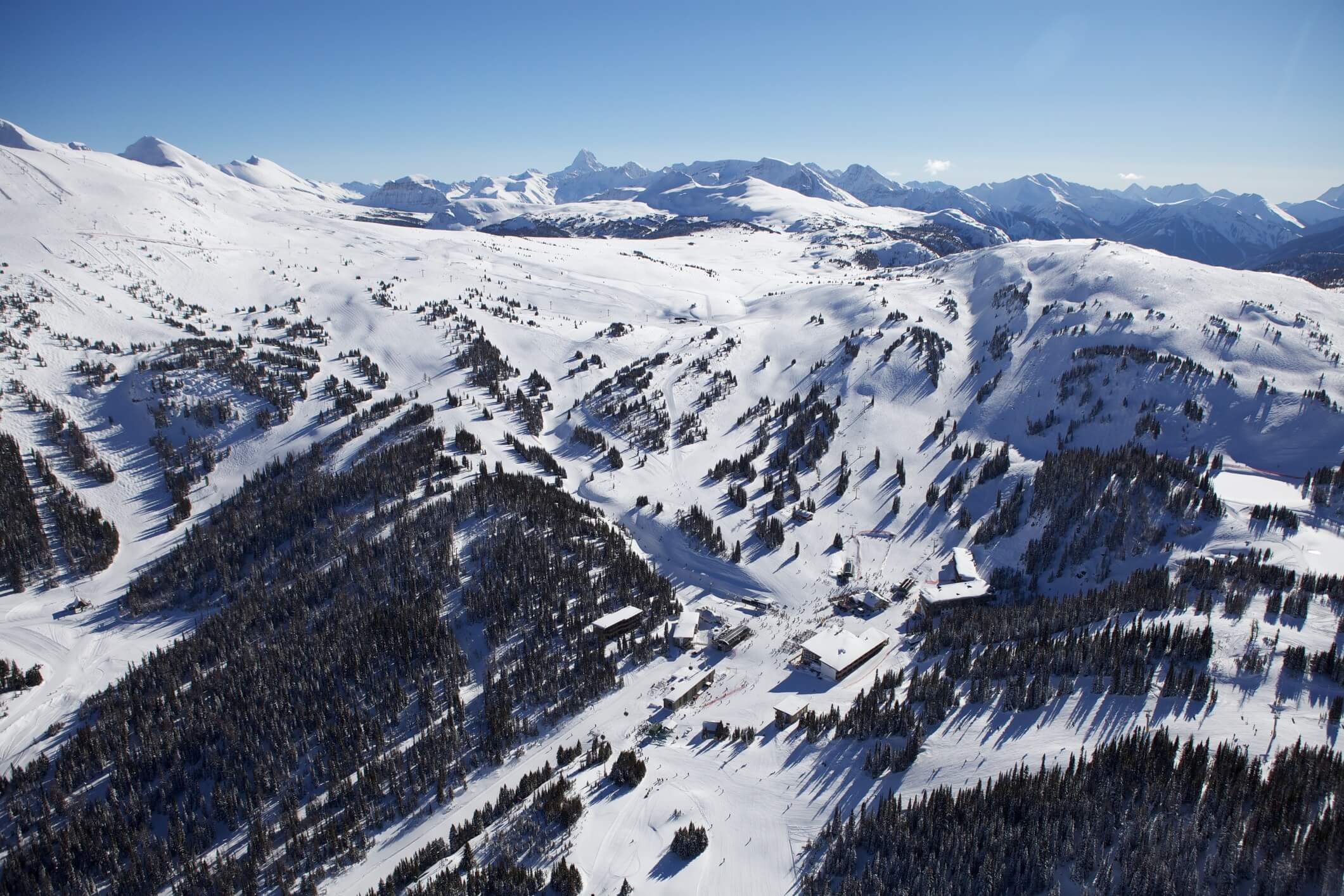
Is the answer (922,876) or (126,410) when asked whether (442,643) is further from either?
(126,410)

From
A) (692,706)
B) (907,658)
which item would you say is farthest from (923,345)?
(692,706)

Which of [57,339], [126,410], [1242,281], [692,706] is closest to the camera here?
[692,706]

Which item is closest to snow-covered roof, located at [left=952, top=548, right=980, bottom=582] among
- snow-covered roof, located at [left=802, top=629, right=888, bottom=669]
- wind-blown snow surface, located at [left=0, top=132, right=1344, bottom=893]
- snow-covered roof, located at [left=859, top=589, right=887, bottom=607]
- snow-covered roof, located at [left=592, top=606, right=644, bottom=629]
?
wind-blown snow surface, located at [left=0, top=132, right=1344, bottom=893]

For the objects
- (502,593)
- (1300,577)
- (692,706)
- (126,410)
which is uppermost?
(126,410)

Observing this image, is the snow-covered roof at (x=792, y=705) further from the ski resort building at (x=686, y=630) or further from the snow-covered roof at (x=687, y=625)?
the snow-covered roof at (x=687, y=625)

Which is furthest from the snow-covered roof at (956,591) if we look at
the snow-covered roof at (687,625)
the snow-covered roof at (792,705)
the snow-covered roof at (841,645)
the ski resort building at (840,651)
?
the snow-covered roof at (687,625)

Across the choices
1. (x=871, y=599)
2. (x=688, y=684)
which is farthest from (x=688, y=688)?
(x=871, y=599)
